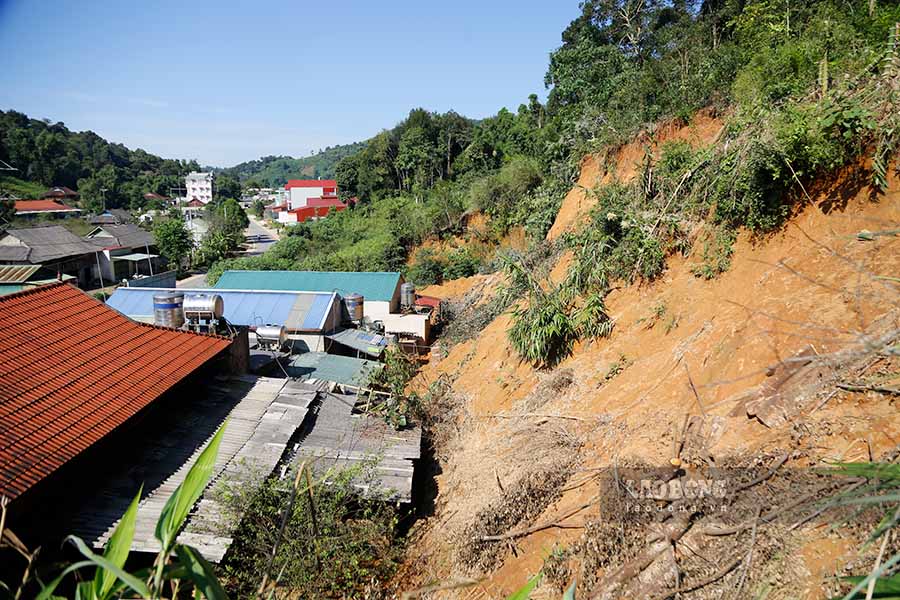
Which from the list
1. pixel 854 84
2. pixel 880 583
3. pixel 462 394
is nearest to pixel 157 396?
pixel 462 394

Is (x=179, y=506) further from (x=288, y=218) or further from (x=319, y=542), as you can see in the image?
(x=288, y=218)

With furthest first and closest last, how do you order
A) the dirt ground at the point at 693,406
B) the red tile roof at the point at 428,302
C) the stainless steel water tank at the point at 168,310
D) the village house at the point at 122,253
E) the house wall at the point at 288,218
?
the house wall at the point at 288,218, the village house at the point at 122,253, the red tile roof at the point at 428,302, the stainless steel water tank at the point at 168,310, the dirt ground at the point at 693,406

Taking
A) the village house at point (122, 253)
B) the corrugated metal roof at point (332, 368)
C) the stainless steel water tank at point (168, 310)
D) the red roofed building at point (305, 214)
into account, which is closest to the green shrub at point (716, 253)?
the corrugated metal roof at point (332, 368)

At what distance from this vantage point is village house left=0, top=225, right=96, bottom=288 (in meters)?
30.3

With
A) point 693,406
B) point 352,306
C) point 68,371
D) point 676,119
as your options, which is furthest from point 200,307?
point 676,119

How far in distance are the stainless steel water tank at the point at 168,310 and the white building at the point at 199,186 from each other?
98196 millimetres

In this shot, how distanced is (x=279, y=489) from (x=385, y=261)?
26.4 meters

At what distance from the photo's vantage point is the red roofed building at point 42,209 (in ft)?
187

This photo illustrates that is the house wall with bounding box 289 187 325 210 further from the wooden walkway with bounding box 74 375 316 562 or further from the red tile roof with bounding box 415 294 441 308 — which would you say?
the wooden walkway with bounding box 74 375 316 562

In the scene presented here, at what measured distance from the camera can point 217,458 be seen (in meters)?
8.65

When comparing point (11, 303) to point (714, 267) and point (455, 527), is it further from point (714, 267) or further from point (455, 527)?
point (714, 267)

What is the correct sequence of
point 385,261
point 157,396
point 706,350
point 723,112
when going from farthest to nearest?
1. point 385,261
2. point 723,112
3. point 706,350
4. point 157,396

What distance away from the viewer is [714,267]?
34.6 feet

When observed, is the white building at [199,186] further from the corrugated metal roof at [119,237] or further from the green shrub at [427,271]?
the green shrub at [427,271]
